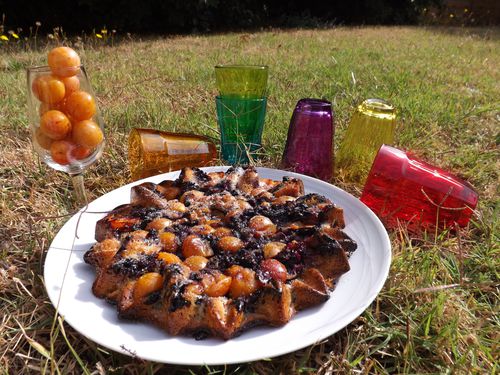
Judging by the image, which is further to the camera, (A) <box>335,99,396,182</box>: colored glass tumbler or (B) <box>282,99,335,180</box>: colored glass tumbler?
(A) <box>335,99,396,182</box>: colored glass tumbler

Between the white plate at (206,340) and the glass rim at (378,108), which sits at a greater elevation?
the glass rim at (378,108)

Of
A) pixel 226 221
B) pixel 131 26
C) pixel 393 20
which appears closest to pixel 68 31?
pixel 131 26

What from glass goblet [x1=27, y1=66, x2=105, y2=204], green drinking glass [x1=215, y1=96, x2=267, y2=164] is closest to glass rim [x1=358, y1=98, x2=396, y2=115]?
green drinking glass [x1=215, y1=96, x2=267, y2=164]

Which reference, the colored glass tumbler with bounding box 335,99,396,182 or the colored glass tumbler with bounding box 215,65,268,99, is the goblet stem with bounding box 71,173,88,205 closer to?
the colored glass tumbler with bounding box 215,65,268,99

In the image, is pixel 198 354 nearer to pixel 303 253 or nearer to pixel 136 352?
pixel 136 352

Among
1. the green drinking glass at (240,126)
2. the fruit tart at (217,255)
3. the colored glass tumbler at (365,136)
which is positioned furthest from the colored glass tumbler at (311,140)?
the fruit tart at (217,255)

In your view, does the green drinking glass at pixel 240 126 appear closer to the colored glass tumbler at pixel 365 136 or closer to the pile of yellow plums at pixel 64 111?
the colored glass tumbler at pixel 365 136
